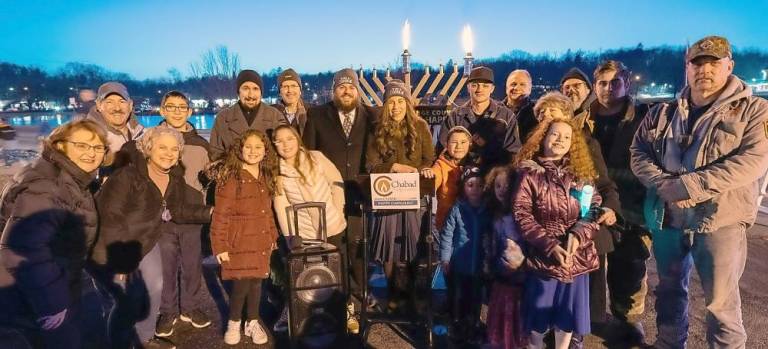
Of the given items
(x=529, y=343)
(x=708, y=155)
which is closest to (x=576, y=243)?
(x=529, y=343)

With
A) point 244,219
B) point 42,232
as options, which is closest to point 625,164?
point 244,219

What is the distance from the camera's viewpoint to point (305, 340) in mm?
3322

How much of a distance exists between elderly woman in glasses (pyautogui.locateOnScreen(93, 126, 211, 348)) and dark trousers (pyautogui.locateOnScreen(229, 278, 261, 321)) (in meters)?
0.54

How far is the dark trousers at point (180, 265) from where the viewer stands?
3.50 m

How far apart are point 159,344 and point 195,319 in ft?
1.37

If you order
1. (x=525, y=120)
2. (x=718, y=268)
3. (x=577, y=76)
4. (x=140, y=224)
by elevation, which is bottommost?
(x=718, y=268)

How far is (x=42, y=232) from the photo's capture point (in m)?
2.20

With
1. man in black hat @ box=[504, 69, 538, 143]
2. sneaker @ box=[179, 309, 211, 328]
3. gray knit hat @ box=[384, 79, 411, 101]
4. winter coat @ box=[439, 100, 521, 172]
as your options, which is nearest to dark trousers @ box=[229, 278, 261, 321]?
sneaker @ box=[179, 309, 211, 328]

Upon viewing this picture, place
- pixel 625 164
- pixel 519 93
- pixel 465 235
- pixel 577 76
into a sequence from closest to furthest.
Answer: pixel 465 235 → pixel 625 164 → pixel 577 76 → pixel 519 93

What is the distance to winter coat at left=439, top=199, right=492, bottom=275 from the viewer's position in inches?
129

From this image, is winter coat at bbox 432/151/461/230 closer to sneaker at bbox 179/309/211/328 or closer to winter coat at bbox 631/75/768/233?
winter coat at bbox 631/75/768/233

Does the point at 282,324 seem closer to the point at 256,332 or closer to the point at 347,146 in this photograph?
the point at 256,332

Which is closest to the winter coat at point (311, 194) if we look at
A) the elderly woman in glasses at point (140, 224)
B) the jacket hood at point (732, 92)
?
the elderly woman in glasses at point (140, 224)

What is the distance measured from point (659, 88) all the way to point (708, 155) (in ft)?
294
